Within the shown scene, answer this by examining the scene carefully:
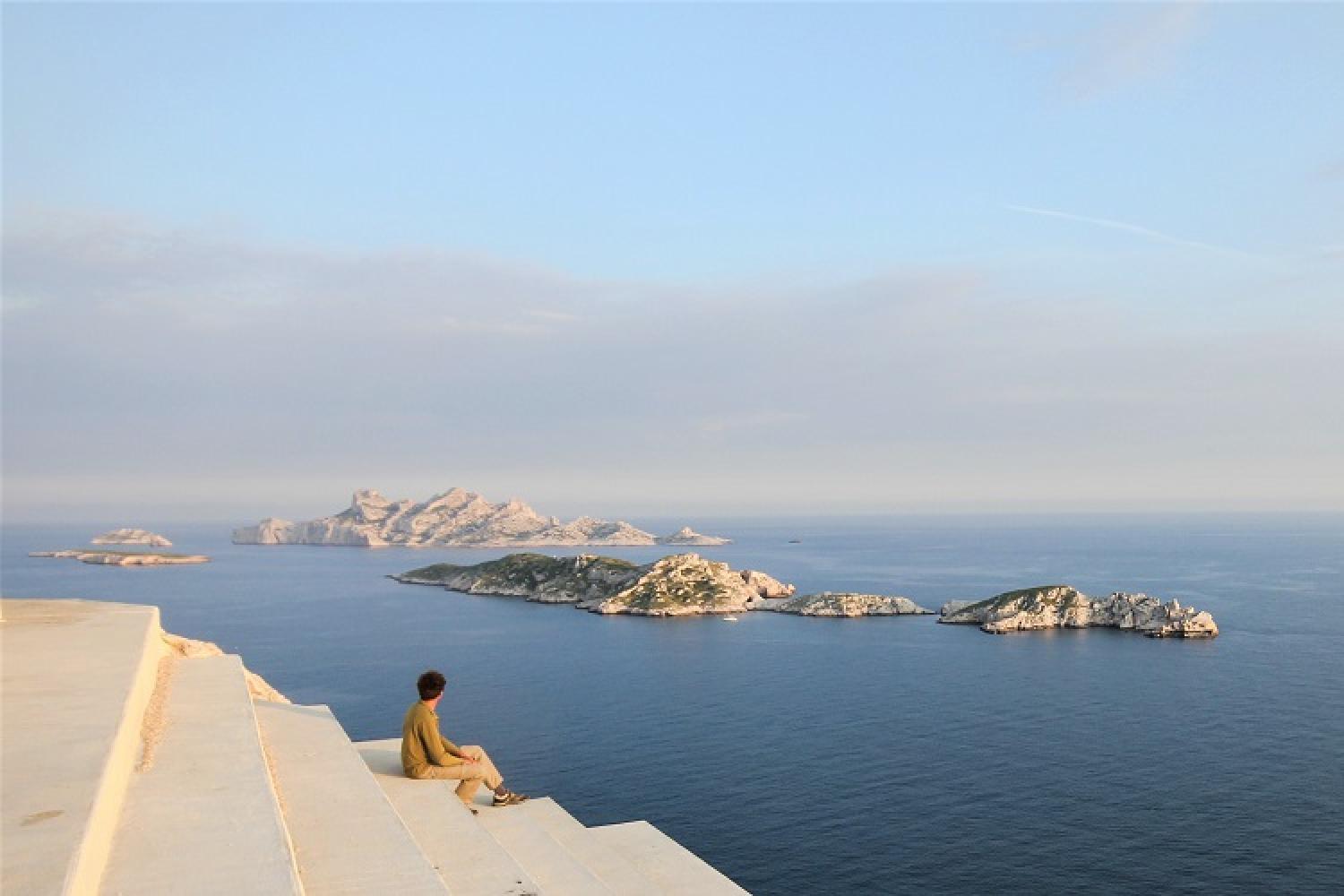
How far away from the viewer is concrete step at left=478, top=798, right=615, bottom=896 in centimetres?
1705

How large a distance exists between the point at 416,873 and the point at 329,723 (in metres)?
11.2

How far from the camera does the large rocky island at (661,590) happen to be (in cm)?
14812

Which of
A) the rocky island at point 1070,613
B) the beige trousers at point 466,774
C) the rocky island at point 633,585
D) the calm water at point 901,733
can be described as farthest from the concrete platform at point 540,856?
the rocky island at point 633,585

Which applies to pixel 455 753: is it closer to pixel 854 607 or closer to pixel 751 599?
pixel 854 607

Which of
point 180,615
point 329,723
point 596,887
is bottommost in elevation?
point 180,615

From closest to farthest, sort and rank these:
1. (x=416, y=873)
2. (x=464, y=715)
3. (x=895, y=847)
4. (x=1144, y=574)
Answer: (x=416, y=873) < (x=895, y=847) < (x=464, y=715) < (x=1144, y=574)

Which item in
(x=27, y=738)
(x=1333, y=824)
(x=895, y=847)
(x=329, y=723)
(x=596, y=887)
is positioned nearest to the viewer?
(x=27, y=738)

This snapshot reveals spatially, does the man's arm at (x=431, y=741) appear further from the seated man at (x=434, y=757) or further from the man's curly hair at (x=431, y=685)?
the man's curly hair at (x=431, y=685)

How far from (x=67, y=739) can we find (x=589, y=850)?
41.6ft

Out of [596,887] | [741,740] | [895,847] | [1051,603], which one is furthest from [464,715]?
[1051,603]

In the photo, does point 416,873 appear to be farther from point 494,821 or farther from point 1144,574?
point 1144,574

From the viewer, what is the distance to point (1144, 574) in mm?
198875

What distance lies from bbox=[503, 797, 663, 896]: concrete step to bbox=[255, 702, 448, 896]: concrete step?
457 centimetres

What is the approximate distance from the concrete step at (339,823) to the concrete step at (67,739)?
302 centimetres
